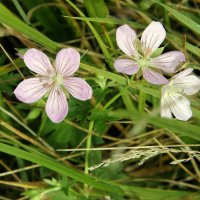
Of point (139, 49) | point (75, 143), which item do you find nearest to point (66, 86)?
point (139, 49)

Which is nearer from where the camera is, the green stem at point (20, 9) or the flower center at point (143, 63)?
the flower center at point (143, 63)

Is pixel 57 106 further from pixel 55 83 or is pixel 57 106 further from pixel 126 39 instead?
pixel 126 39

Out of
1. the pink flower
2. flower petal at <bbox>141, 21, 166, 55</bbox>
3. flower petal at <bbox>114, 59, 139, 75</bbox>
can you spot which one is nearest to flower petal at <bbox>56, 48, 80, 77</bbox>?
the pink flower

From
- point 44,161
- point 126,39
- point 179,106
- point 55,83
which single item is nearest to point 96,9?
point 126,39

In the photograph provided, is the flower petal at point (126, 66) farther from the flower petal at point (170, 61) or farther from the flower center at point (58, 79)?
the flower center at point (58, 79)

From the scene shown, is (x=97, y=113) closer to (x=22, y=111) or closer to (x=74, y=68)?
(x=74, y=68)

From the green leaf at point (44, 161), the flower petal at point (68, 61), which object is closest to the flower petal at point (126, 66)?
the flower petal at point (68, 61)
